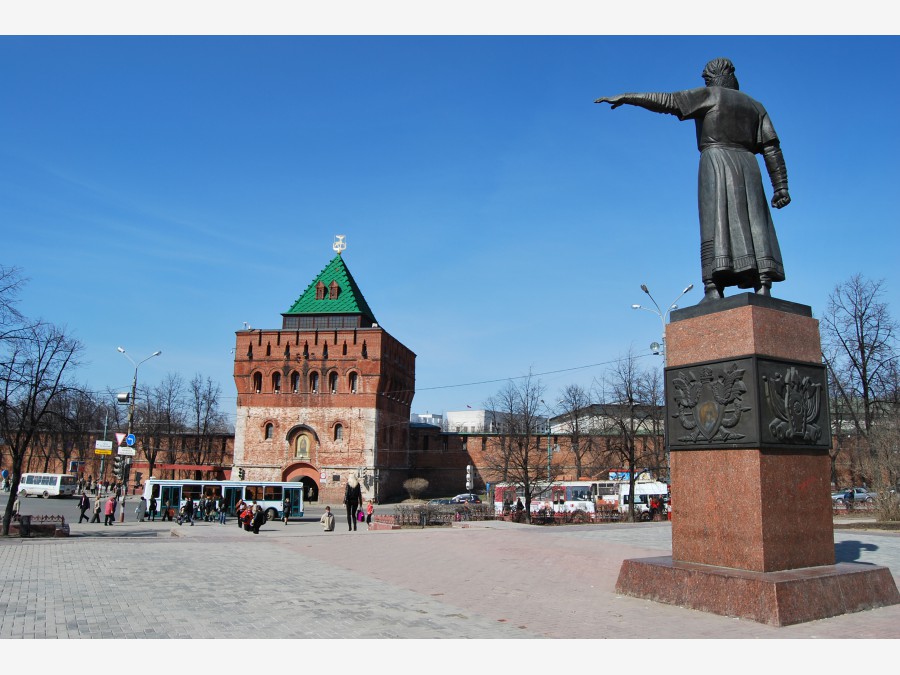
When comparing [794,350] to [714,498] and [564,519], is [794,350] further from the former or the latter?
[564,519]

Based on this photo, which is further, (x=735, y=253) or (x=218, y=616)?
(x=735, y=253)

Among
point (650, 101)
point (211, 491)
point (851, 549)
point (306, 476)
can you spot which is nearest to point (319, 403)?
point (306, 476)

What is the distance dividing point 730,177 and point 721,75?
1697 mm

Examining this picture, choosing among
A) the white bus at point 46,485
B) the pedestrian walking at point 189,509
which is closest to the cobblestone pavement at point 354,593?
the pedestrian walking at point 189,509

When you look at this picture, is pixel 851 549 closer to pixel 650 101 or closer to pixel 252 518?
pixel 650 101

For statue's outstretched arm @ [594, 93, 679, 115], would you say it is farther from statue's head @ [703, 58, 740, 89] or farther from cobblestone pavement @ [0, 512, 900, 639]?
cobblestone pavement @ [0, 512, 900, 639]

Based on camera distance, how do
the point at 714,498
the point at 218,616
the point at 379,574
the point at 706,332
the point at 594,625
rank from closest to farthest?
1. the point at 594,625
2. the point at 218,616
3. the point at 714,498
4. the point at 706,332
5. the point at 379,574

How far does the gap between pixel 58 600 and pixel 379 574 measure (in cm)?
523

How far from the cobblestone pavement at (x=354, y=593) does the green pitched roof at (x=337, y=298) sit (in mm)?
36660

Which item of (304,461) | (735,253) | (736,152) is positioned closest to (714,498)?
(735,253)

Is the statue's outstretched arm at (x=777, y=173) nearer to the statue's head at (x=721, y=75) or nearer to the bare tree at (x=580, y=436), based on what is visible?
the statue's head at (x=721, y=75)

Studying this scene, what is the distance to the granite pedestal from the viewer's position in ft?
26.6

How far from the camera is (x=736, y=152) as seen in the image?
32.9ft

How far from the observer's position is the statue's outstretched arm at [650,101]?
1016 centimetres
